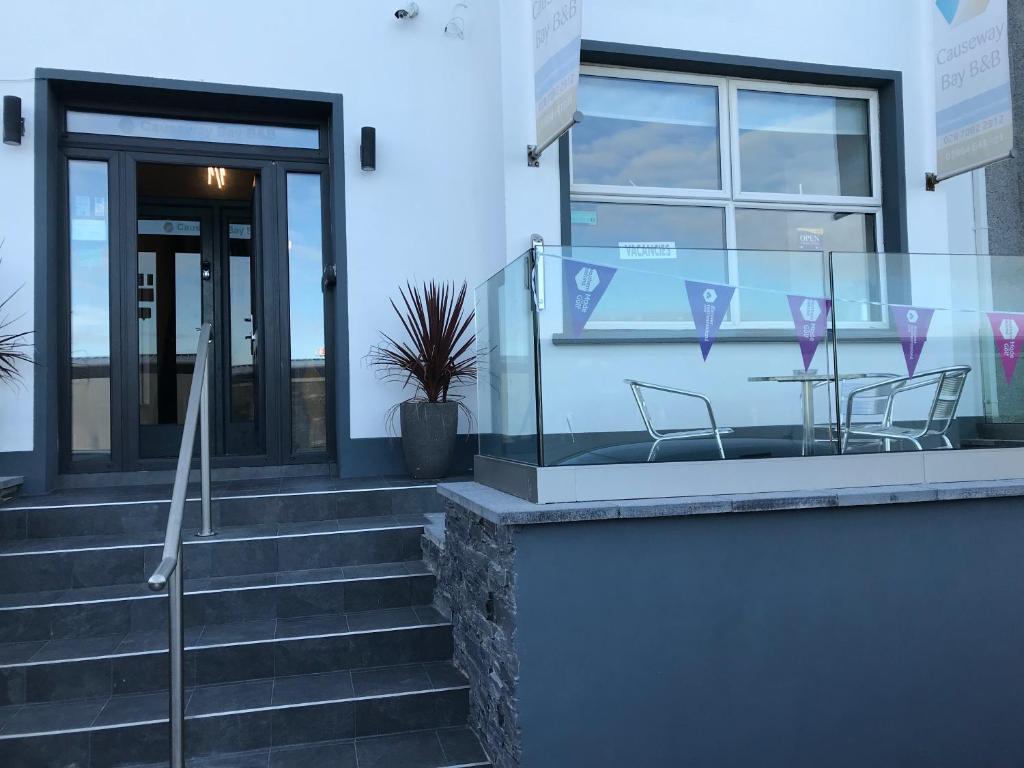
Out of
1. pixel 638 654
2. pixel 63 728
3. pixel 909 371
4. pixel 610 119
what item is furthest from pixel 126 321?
pixel 909 371

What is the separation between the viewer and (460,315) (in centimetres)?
452

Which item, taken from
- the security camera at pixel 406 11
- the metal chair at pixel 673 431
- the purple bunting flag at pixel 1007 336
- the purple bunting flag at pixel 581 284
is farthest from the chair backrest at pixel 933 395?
the security camera at pixel 406 11

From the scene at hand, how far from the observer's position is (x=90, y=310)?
4.59 metres

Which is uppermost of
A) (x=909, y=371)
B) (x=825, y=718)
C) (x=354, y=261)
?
(x=354, y=261)

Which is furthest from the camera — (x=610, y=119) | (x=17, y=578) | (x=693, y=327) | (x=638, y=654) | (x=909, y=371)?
(x=610, y=119)

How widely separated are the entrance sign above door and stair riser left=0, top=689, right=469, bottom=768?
271 cm

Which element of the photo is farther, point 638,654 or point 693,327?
point 693,327

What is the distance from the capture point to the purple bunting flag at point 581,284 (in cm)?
262

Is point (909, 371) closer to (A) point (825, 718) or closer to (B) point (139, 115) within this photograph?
→ (A) point (825, 718)

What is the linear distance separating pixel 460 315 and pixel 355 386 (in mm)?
760

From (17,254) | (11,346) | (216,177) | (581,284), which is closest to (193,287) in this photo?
(216,177)

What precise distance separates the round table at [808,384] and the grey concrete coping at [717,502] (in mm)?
178

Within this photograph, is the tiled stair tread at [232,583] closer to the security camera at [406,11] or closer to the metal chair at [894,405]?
the metal chair at [894,405]

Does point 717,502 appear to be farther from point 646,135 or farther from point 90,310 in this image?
point 90,310
